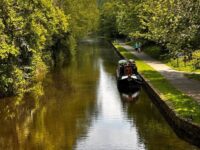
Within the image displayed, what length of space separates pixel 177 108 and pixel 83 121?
Answer: 5212 millimetres

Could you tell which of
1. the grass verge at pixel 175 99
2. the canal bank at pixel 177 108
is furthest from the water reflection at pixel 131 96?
the grass verge at pixel 175 99

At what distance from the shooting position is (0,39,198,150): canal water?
70.3ft

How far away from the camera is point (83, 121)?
84.4ft

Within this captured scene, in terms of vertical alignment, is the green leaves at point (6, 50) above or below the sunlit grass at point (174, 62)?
above

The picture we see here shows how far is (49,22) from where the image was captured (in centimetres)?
4200

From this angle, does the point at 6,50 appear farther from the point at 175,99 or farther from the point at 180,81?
the point at 180,81

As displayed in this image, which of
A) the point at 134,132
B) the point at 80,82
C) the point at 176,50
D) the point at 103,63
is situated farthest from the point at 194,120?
the point at 103,63

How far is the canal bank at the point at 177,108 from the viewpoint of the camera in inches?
824

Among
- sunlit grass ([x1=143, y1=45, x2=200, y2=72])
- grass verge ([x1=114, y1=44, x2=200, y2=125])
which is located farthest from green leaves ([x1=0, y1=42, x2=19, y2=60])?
sunlit grass ([x1=143, y1=45, x2=200, y2=72])

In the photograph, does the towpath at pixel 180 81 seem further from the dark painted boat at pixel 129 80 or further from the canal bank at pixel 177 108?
the dark painted boat at pixel 129 80

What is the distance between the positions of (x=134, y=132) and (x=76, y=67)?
29.9m

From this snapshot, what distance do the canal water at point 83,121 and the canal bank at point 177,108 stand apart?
411 mm

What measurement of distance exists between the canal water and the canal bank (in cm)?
41

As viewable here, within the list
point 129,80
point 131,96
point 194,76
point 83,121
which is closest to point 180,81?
point 194,76
